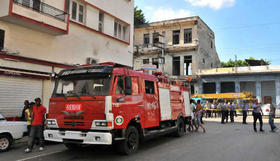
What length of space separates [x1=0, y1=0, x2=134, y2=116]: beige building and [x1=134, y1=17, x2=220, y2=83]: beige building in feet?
54.8

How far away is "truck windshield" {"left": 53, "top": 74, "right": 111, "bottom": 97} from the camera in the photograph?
661 cm

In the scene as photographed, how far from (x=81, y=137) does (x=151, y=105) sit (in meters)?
2.99

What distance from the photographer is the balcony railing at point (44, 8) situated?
1178 centimetres

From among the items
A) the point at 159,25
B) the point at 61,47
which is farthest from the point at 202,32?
the point at 61,47

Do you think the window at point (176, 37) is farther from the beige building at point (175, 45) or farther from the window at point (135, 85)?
the window at point (135, 85)

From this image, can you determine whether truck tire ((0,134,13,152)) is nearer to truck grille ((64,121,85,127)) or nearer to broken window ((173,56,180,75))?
truck grille ((64,121,85,127))

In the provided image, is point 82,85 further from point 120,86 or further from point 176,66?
point 176,66

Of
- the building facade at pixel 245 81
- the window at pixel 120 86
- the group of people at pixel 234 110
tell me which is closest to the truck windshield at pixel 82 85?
the window at pixel 120 86

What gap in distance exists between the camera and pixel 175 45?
34469mm

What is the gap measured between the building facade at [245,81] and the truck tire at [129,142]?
27.9m

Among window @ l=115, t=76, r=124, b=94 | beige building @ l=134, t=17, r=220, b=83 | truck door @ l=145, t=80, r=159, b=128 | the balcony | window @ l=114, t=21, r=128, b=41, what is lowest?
truck door @ l=145, t=80, r=159, b=128

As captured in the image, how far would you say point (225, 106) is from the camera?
18297 millimetres

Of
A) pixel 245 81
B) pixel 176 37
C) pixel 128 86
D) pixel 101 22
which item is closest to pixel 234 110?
pixel 101 22

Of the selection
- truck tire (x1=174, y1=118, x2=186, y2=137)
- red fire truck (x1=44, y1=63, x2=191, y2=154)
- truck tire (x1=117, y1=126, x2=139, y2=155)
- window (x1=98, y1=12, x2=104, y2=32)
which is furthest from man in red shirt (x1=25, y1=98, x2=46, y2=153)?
window (x1=98, y1=12, x2=104, y2=32)
